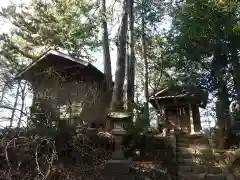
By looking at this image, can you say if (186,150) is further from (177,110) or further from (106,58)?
(177,110)

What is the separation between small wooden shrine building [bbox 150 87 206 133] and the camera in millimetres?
20000

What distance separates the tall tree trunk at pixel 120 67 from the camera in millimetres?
10709

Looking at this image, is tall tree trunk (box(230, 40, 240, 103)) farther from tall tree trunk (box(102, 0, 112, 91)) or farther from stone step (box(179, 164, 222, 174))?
tall tree trunk (box(102, 0, 112, 91))

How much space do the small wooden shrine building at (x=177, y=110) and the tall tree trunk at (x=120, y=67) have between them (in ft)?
26.3

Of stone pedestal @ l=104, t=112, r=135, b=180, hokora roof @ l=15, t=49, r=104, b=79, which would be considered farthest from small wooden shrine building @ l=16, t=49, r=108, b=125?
stone pedestal @ l=104, t=112, r=135, b=180

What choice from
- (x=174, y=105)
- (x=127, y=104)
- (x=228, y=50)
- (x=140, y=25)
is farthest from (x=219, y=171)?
(x=140, y=25)

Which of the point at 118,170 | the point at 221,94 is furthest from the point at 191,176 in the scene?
the point at 221,94

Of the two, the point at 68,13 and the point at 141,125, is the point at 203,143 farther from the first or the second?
the point at 68,13

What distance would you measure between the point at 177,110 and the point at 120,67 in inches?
414

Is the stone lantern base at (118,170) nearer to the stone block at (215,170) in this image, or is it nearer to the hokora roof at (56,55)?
the stone block at (215,170)

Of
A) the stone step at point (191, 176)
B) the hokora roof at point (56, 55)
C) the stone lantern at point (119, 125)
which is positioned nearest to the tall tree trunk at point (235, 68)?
the stone step at point (191, 176)

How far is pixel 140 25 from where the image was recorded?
1991cm

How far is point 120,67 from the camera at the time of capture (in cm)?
1185

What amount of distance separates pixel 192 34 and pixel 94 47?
29.6 ft
